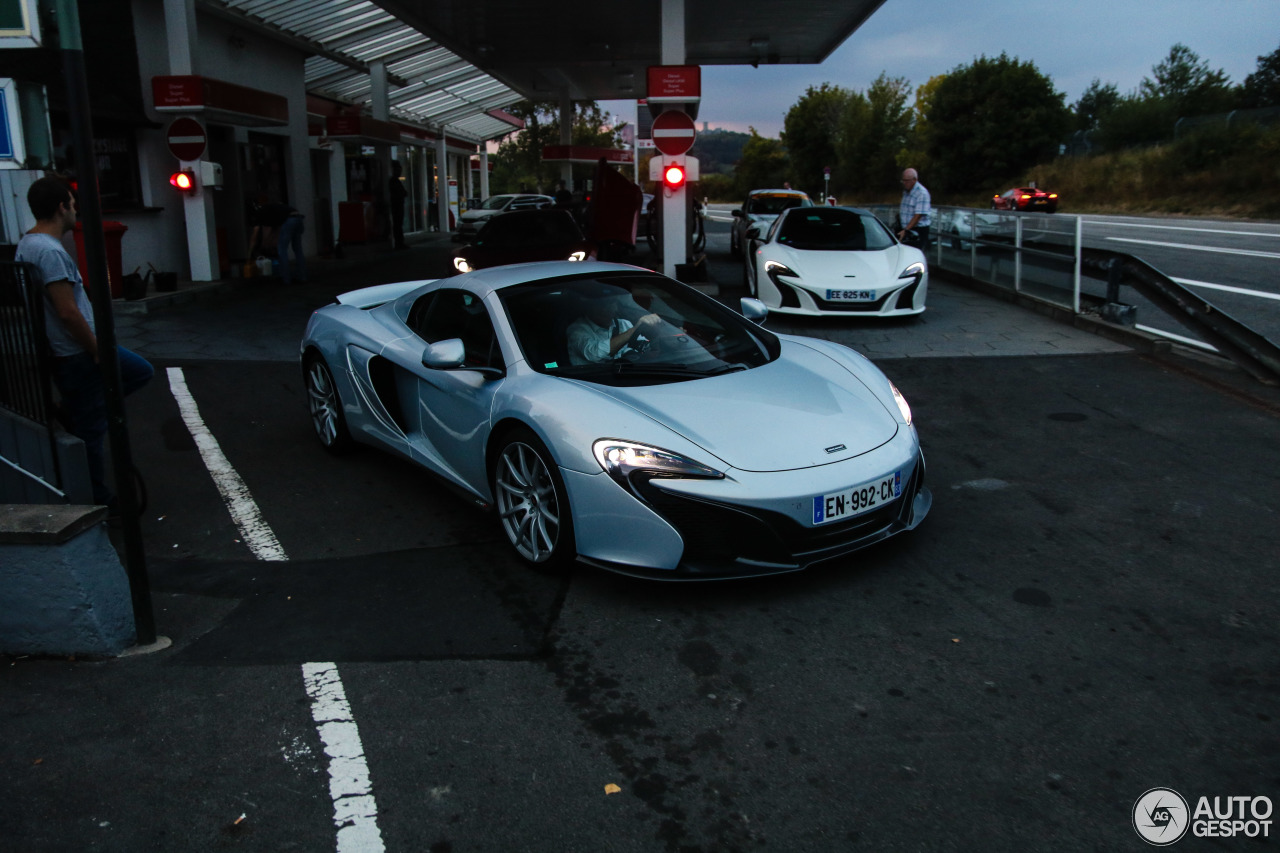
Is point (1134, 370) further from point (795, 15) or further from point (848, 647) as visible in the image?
point (795, 15)

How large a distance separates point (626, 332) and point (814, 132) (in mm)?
80070

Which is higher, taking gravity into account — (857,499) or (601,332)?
(601,332)

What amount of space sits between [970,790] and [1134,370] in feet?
22.0

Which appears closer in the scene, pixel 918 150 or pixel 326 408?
pixel 326 408

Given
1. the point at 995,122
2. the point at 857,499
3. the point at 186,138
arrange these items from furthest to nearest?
1. the point at 995,122
2. the point at 186,138
3. the point at 857,499

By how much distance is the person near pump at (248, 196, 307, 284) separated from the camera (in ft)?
54.2

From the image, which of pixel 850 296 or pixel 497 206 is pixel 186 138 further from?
pixel 497 206

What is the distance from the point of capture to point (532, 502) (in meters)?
4.39

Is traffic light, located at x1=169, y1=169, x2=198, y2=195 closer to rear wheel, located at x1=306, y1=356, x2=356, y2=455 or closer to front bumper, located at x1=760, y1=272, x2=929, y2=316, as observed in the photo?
front bumper, located at x1=760, y1=272, x2=929, y2=316

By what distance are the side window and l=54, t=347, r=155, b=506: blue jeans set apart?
4.88ft

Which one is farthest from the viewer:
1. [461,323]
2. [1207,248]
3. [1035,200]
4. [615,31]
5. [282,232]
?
[1035,200]

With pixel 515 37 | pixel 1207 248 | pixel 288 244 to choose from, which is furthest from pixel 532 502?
pixel 515 37

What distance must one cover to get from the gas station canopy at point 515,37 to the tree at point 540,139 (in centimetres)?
3029

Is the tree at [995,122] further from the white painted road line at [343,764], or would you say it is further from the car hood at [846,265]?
the white painted road line at [343,764]
